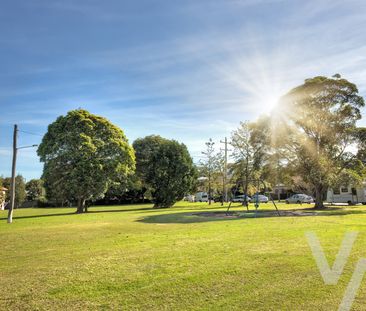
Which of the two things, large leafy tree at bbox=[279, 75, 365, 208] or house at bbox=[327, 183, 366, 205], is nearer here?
large leafy tree at bbox=[279, 75, 365, 208]

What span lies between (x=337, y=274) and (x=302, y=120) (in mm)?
28035

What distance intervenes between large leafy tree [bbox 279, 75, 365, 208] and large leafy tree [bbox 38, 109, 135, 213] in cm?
2003

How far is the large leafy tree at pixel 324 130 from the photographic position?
103 feet

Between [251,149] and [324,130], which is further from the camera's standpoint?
[251,149]

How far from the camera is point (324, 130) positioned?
105 feet

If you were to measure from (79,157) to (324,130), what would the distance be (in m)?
25.9

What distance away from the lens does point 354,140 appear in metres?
31.7

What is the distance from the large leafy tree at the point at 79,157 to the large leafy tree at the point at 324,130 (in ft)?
65.7

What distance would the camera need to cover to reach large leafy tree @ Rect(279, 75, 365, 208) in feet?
103

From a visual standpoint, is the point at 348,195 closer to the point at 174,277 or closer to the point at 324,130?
the point at 324,130

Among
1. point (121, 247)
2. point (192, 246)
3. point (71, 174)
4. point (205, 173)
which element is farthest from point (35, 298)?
point (205, 173)

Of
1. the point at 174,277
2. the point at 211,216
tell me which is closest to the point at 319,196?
the point at 211,216

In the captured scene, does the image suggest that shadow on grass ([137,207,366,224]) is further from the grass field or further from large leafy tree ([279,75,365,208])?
the grass field

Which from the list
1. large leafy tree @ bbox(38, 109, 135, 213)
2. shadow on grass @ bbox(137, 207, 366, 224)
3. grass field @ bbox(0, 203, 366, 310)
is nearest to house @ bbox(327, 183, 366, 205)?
shadow on grass @ bbox(137, 207, 366, 224)
